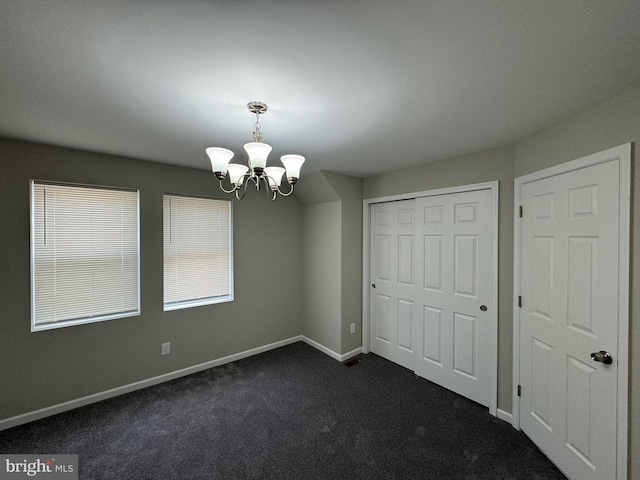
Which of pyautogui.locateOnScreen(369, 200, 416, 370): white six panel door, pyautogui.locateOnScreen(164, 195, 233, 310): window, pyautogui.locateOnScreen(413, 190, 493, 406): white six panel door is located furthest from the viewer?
pyautogui.locateOnScreen(369, 200, 416, 370): white six panel door

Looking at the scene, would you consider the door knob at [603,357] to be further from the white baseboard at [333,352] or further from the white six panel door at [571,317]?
the white baseboard at [333,352]

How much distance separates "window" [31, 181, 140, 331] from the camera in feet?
7.41

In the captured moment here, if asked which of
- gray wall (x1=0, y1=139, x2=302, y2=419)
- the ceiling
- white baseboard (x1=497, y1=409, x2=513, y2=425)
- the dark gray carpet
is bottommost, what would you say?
the dark gray carpet

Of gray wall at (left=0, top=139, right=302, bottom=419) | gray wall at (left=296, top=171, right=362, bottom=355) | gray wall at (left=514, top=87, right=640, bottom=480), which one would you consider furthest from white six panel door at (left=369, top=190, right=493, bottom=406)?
gray wall at (left=0, top=139, right=302, bottom=419)

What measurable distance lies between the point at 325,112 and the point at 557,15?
1090 mm

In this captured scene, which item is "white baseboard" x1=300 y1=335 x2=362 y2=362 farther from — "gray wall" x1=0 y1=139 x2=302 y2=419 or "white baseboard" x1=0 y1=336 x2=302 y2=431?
"gray wall" x1=0 y1=139 x2=302 y2=419

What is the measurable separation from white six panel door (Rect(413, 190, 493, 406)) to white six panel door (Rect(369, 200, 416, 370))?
0.42 feet

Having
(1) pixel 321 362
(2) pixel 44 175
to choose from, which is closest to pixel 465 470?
(1) pixel 321 362

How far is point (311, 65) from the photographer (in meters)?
1.19

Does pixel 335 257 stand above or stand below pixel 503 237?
below

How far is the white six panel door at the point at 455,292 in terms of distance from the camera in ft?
7.97

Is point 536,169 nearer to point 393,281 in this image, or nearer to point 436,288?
point 436,288

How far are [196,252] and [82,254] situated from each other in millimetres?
1003

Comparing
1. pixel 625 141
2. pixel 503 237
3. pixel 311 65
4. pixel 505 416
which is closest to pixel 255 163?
pixel 311 65
